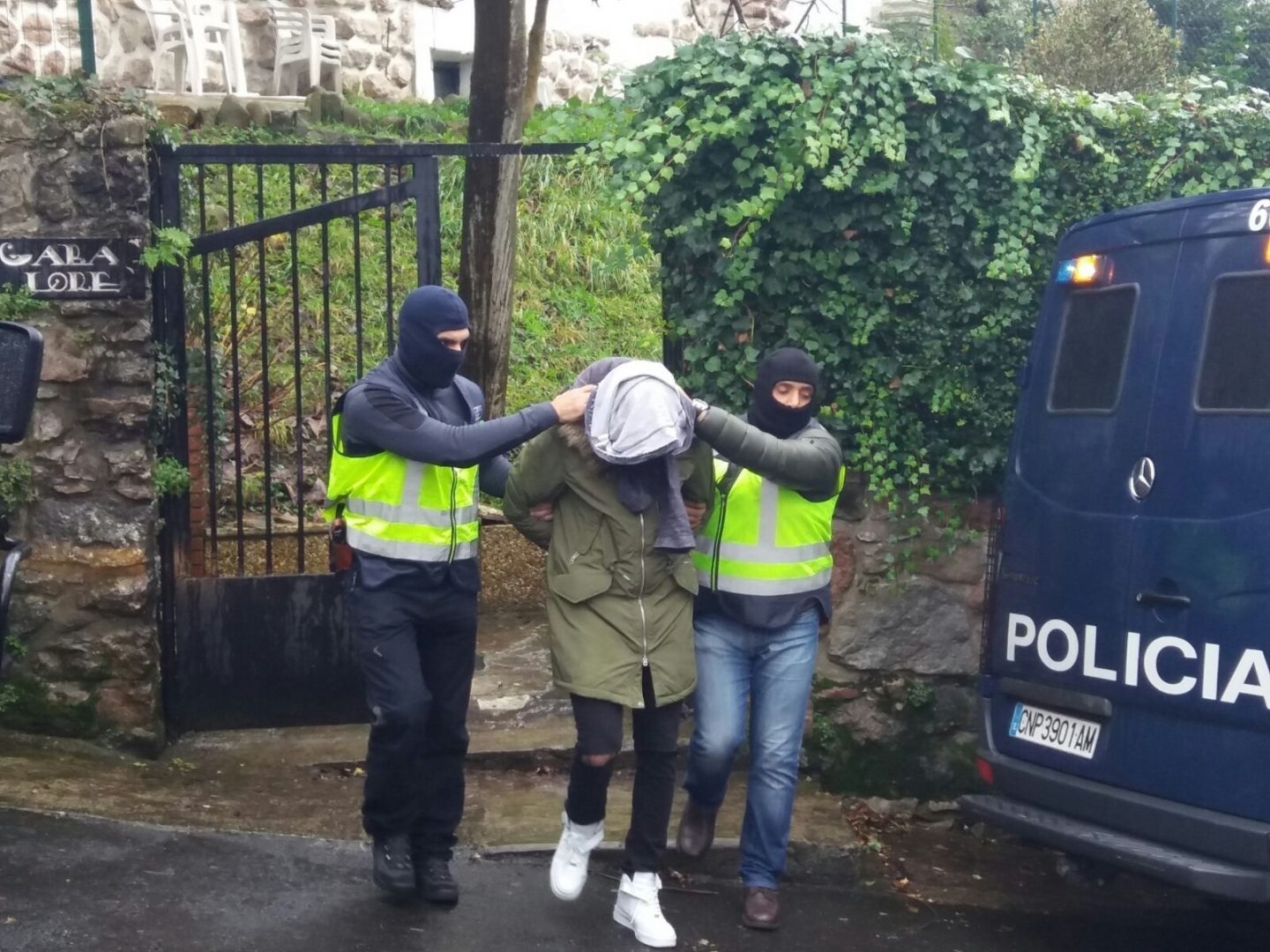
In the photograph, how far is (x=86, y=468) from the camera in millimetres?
5590

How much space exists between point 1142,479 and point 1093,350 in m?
0.50

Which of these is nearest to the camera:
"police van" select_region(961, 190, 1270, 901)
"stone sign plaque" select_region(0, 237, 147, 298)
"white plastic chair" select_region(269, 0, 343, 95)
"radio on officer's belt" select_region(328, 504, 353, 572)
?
"police van" select_region(961, 190, 1270, 901)

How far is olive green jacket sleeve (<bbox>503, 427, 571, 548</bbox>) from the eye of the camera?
4215 mm

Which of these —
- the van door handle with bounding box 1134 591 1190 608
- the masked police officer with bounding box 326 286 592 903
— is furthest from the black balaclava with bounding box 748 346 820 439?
the van door handle with bounding box 1134 591 1190 608

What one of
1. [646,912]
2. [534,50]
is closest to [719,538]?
[646,912]

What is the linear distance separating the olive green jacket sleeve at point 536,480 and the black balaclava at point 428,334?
1.13 feet

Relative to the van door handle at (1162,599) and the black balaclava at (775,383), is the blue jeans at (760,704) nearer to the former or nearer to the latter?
the black balaclava at (775,383)

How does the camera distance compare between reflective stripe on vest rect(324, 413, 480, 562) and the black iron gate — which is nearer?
reflective stripe on vest rect(324, 413, 480, 562)

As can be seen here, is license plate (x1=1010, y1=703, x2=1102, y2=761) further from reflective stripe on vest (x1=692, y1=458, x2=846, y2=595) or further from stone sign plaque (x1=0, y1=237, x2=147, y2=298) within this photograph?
stone sign plaque (x1=0, y1=237, x2=147, y2=298)

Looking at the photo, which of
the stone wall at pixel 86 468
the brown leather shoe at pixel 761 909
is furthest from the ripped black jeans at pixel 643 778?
the stone wall at pixel 86 468

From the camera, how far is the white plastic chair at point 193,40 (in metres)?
11.8

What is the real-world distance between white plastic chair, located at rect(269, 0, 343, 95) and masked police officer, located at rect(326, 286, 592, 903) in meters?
8.88

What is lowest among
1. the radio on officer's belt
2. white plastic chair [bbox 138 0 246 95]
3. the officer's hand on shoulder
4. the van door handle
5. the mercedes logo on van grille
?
the radio on officer's belt

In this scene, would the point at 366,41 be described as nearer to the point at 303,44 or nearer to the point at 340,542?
the point at 303,44
